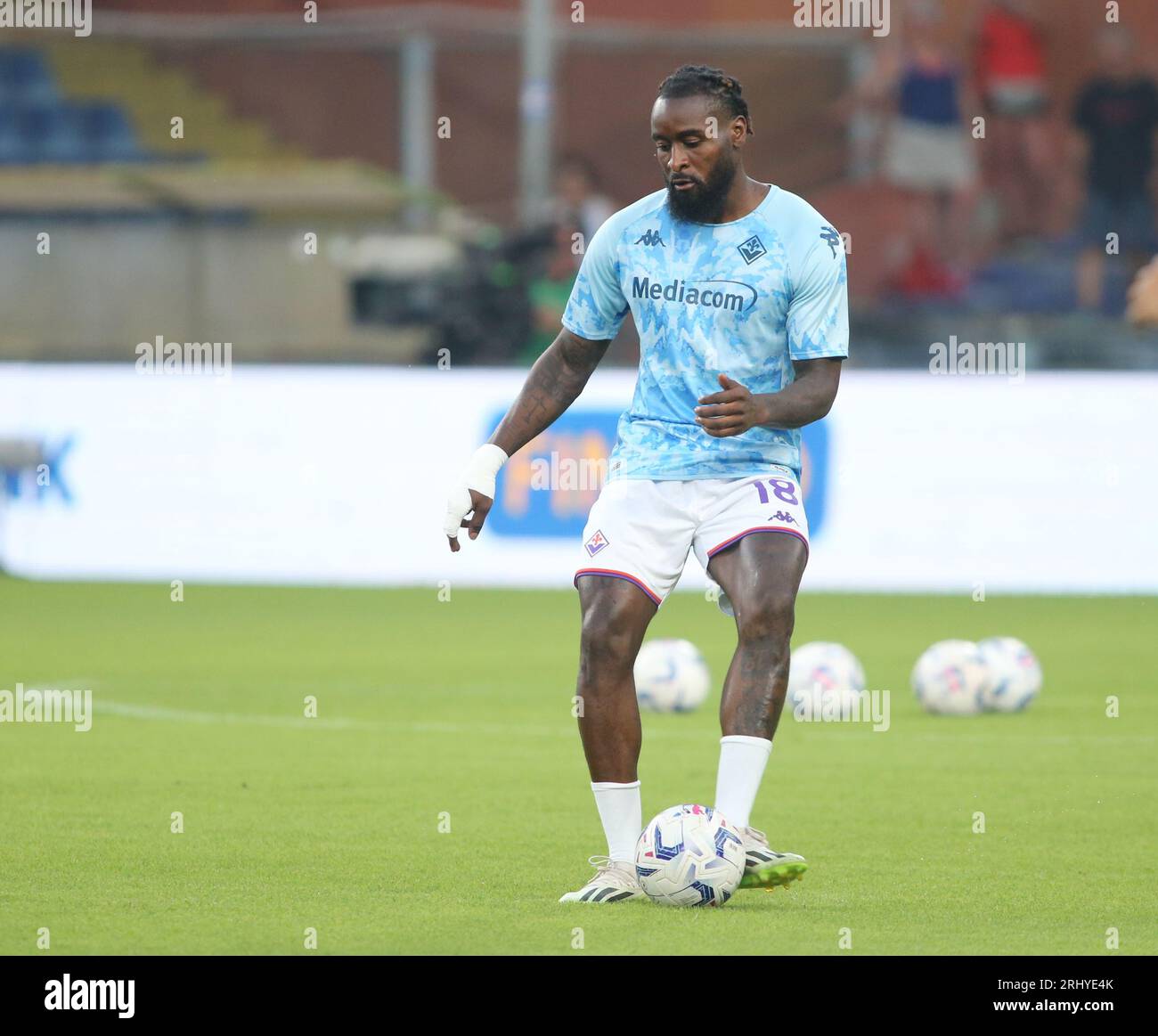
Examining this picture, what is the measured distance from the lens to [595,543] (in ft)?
22.9

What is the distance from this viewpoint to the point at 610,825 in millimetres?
→ 6914

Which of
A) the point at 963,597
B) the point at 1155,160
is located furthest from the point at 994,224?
the point at 963,597

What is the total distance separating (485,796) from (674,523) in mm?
2415

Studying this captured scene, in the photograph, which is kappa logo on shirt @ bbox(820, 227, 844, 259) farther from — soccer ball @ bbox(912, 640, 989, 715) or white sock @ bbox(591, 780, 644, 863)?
soccer ball @ bbox(912, 640, 989, 715)

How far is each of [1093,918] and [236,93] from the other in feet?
70.9

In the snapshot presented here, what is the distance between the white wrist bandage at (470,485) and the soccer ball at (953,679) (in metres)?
4.87

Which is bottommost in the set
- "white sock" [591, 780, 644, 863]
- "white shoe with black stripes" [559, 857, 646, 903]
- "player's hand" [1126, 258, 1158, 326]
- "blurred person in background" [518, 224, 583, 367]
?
"white shoe with black stripes" [559, 857, 646, 903]

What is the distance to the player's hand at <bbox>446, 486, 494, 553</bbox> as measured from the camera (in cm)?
708

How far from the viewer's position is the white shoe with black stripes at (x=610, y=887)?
6.74 metres

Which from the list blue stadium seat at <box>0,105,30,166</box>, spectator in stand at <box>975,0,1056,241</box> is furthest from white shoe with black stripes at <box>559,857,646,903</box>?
blue stadium seat at <box>0,105,30,166</box>

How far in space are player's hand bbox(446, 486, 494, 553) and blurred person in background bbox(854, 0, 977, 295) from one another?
15.6 meters

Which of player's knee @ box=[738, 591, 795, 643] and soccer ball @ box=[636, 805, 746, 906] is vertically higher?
player's knee @ box=[738, 591, 795, 643]

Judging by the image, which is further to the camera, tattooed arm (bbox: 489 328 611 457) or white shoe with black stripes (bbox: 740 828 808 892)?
tattooed arm (bbox: 489 328 611 457)

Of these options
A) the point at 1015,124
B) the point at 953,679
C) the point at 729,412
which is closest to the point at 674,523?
the point at 729,412
